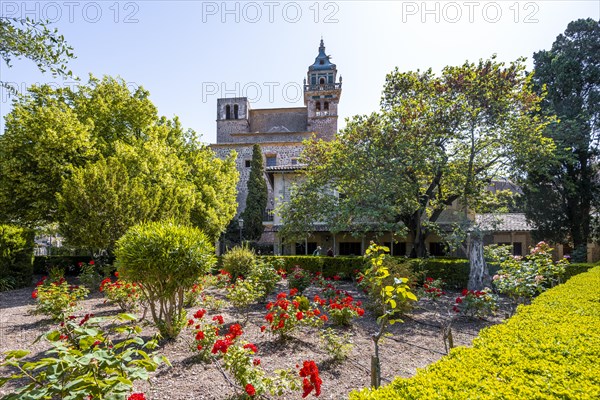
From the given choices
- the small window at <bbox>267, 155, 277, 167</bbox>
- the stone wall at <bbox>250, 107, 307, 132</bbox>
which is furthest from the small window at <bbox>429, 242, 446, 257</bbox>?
the stone wall at <bbox>250, 107, 307, 132</bbox>

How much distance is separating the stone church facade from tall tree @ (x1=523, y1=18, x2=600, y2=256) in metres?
20.7

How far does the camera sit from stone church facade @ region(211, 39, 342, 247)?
→ 33.8m

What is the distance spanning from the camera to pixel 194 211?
59.0 feet

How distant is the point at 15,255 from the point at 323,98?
33.2m

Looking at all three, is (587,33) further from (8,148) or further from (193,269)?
(8,148)

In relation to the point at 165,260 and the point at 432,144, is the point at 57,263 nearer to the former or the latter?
the point at 165,260

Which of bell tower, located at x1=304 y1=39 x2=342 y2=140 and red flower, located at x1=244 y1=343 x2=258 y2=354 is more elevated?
bell tower, located at x1=304 y1=39 x2=342 y2=140

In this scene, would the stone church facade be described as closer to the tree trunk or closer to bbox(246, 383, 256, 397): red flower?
the tree trunk

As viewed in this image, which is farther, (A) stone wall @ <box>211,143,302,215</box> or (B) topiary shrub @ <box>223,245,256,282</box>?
(A) stone wall @ <box>211,143,302,215</box>

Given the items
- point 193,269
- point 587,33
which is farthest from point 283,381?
point 587,33

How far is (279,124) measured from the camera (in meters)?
41.3

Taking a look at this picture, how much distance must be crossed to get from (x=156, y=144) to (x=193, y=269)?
11483 millimetres

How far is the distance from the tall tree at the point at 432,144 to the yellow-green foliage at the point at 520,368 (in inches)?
350

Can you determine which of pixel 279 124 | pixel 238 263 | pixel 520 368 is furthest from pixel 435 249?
pixel 279 124
